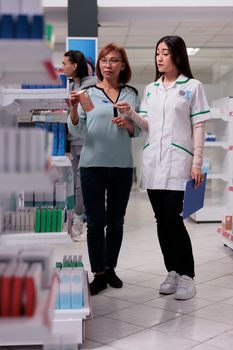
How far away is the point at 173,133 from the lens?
3.11 meters

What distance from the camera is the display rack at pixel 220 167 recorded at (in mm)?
6281

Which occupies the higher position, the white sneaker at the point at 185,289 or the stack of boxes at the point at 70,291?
the stack of boxes at the point at 70,291

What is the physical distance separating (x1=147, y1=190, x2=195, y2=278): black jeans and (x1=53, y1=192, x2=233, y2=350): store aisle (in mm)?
216

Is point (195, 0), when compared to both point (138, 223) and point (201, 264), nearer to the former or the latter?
point (138, 223)

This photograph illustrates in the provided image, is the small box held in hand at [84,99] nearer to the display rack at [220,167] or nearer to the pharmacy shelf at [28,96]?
the pharmacy shelf at [28,96]

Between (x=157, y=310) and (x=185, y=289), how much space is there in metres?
0.27

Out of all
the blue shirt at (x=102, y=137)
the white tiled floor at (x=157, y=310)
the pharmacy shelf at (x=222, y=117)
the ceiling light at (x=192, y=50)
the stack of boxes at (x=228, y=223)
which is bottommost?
the white tiled floor at (x=157, y=310)

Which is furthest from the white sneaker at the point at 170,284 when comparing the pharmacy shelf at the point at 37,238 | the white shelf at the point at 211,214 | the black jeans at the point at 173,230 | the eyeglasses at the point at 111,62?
the white shelf at the point at 211,214

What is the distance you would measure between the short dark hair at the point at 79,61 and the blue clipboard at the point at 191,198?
159 cm

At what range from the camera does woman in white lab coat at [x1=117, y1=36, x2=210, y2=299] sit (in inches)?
122

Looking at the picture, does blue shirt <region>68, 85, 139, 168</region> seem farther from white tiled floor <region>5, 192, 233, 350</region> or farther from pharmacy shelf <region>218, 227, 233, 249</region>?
pharmacy shelf <region>218, 227, 233, 249</region>

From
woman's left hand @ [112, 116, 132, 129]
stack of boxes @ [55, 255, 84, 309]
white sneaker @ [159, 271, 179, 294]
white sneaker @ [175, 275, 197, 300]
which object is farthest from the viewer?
white sneaker @ [159, 271, 179, 294]

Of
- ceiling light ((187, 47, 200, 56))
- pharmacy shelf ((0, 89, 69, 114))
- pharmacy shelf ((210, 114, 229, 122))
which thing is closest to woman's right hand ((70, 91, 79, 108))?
pharmacy shelf ((0, 89, 69, 114))

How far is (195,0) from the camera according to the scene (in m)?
6.45
